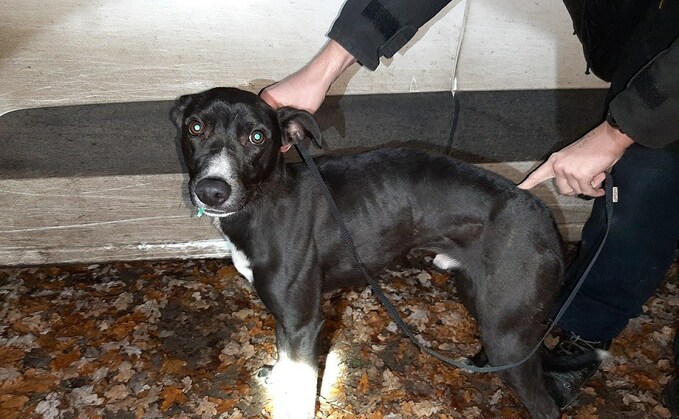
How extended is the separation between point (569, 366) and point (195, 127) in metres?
2.42

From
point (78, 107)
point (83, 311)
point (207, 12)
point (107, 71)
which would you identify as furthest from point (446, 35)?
point (83, 311)

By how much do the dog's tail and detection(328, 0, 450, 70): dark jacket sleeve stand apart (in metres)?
1.95

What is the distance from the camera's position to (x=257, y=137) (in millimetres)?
2578

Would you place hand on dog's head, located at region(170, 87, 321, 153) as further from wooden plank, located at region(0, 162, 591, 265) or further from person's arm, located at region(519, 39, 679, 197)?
wooden plank, located at region(0, 162, 591, 265)

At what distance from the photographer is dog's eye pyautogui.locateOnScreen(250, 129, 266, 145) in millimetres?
2574

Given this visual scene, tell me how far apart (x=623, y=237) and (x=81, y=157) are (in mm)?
3161

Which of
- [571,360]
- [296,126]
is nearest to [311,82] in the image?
[296,126]

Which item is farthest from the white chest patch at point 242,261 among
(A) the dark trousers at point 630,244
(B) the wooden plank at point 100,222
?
(A) the dark trousers at point 630,244

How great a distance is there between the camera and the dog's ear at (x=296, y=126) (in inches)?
103

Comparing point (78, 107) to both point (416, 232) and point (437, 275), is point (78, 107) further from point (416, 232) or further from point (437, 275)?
point (437, 275)

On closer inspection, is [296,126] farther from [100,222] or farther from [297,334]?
[100,222]

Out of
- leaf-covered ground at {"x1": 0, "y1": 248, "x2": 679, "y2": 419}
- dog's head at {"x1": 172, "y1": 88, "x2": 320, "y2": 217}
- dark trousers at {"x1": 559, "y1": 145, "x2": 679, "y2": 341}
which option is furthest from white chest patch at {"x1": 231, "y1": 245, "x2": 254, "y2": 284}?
dark trousers at {"x1": 559, "y1": 145, "x2": 679, "y2": 341}

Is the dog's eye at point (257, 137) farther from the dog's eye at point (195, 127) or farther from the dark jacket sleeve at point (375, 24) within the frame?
the dark jacket sleeve at point (375, 24)

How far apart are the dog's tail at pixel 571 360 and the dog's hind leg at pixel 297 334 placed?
1.35m
